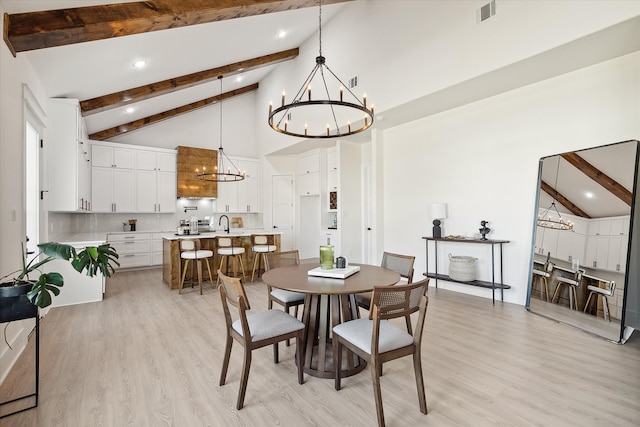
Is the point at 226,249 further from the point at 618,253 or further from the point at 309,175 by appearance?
the point at 618,253

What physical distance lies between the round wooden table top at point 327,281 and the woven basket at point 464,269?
230cm

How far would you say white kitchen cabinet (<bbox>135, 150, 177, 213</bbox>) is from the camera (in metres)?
6.97

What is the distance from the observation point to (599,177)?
3420mm

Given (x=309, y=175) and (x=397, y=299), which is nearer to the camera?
(x=397, y=299)

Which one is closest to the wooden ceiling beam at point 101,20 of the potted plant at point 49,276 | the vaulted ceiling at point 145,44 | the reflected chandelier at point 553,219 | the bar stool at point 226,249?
the vaulted ceiling at point 145,44

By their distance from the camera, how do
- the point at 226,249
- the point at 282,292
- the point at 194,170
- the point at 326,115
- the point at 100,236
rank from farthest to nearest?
1. the point at 194,170
2. the point at 326,115
3. the point at 100,236
4. the point at 226,249
5. the point at 282,292

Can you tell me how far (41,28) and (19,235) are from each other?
176 cm

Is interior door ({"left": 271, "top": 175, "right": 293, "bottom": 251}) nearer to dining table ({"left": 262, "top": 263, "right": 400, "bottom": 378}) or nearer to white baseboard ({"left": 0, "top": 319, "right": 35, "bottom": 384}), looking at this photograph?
white baseboard ({"left": 0, "top": 319, "right": 35, "bottom": 384})

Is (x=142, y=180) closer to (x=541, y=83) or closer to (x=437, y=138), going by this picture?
(x=437, y=138)

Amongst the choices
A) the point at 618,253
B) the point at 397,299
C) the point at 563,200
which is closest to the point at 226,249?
the point at 397,299

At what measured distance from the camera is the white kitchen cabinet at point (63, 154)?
416 cm

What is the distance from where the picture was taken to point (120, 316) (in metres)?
3.80

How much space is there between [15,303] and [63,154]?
3.06 meters

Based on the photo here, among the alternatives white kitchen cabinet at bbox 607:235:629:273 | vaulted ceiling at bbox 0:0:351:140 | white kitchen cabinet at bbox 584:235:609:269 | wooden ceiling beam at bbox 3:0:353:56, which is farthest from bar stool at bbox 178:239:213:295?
white kitchen cabinet at bbox 607:235:629:273
